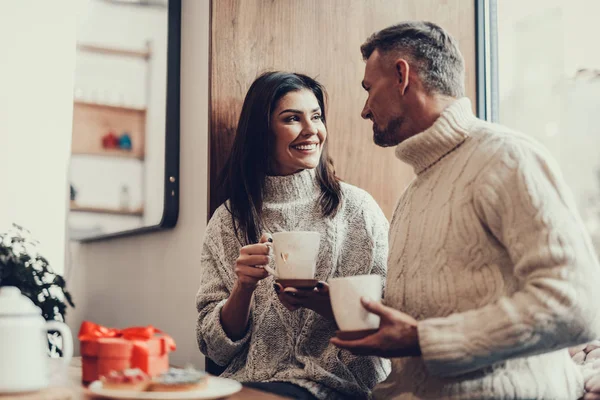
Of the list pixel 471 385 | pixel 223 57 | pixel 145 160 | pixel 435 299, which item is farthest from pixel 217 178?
pixel 471 385

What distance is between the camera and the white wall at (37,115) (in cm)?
308

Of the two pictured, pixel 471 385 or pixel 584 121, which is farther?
A: pixel 584 121

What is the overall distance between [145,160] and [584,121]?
138cm

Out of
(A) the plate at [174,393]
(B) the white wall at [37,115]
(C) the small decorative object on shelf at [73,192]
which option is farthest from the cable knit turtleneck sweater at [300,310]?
(B) the white wall at [37,115]

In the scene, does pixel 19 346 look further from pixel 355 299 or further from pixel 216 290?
pixel 216 290

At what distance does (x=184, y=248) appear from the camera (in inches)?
86.8

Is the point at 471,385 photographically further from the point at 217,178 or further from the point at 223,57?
the point at 223,57

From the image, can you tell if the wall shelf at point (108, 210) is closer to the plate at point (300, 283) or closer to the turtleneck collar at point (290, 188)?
the turtleneck collar at point (290, 188)

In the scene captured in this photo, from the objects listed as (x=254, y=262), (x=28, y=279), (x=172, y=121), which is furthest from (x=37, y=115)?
(x=254, y=262)

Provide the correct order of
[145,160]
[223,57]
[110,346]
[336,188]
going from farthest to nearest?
[145,160]
[223,57]
[336,188]
[110,346]

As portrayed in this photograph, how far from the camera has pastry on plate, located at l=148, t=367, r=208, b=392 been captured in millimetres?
1082

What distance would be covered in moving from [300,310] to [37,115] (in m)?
1.84

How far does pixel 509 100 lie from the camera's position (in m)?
2.24

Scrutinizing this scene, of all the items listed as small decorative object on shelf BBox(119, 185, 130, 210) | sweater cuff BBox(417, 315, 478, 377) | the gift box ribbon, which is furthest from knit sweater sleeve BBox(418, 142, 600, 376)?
small decorative object on shelf BBox(119, 185, 130, 210)
